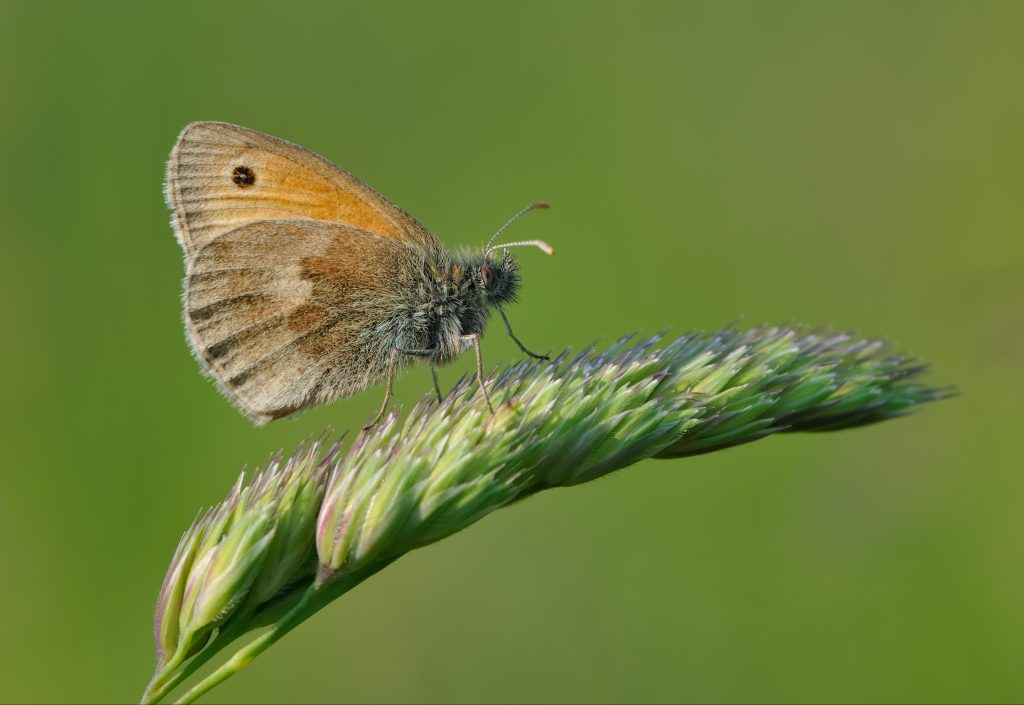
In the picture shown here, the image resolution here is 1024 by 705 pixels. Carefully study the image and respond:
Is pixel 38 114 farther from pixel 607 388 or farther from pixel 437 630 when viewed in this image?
pixel 607 388

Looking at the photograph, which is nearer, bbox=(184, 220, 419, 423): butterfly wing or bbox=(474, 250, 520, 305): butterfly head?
bbox=(184, 220, 419, 423): butterfly wing

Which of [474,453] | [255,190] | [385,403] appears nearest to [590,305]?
[255,190]

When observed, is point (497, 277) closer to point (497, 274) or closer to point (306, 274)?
point (497, 274)

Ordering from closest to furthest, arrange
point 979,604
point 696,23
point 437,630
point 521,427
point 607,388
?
point 521,427
point 607,388
point 979,604
point 437,630
point 696,23

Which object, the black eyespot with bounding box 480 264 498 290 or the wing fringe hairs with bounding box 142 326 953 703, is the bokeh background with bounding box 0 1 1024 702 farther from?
the black eyespot with bounding box 480 264 498 290

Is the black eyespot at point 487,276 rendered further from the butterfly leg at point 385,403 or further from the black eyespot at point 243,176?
the black eyespot at point 243,176

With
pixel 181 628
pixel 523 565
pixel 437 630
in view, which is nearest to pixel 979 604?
pixel 523 565

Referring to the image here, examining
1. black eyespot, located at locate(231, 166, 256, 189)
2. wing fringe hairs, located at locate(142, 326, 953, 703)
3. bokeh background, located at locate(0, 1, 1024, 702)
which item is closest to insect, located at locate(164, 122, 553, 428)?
black eyespot, located at locate(231, 166, 256, 189)

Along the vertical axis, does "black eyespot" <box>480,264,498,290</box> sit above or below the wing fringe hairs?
above

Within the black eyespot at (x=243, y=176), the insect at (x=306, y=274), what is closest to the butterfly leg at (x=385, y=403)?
the insect at (x=306, y=274)
